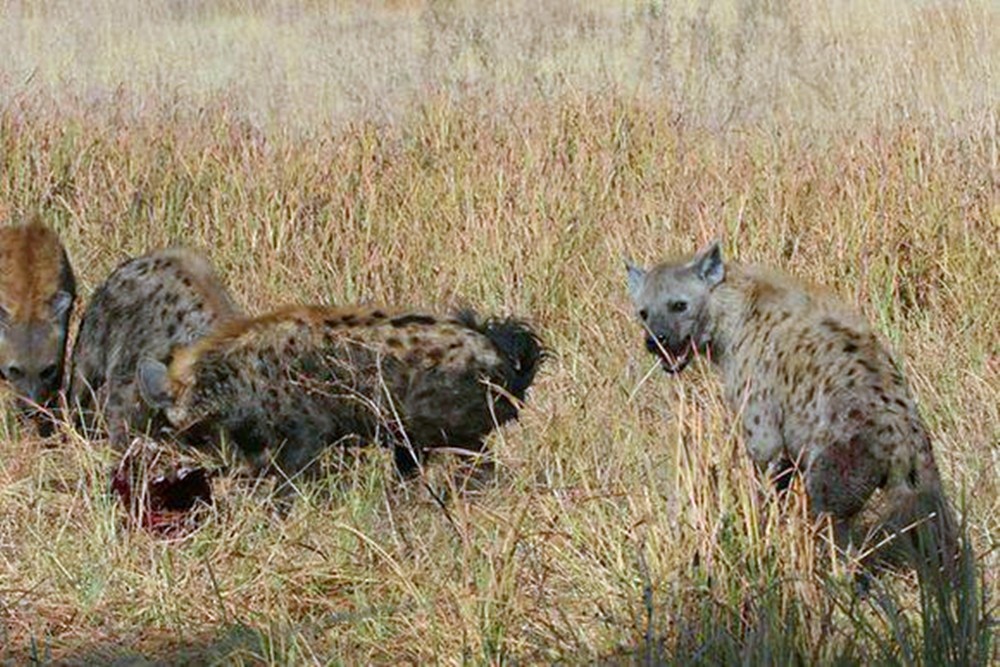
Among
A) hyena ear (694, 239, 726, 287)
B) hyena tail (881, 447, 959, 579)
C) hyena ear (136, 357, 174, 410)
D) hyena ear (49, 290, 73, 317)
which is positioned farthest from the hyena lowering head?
hyena tail (881, 447, 959, 579)

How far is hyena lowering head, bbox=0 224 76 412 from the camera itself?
23.7 feet

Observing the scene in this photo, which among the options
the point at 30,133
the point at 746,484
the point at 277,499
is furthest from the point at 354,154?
the point at 746,484

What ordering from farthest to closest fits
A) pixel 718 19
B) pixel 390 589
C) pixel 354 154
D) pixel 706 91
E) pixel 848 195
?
pixel 718 19, pixel 706 91, pixel 354 154, pixel 848 195, pixel 390 589

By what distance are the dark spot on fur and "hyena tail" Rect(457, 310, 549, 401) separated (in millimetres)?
113

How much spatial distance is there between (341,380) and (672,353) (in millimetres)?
1152

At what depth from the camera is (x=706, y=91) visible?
10906mm

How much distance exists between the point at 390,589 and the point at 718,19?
42.8 feet

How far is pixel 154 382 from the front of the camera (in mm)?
6344

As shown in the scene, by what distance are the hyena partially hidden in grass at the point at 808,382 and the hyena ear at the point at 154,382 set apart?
165 centimetres

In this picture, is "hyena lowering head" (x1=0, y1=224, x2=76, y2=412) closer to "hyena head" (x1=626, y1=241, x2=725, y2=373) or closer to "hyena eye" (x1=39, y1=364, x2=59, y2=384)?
"hyena eye" (x1=39, y1=364, x2=59, y2=384)

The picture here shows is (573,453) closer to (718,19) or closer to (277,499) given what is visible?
(277,499)

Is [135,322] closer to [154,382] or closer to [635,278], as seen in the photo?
[154,382]

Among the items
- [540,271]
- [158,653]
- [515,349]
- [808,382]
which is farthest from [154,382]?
[540,271]

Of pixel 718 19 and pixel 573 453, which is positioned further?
pixel 718 19
